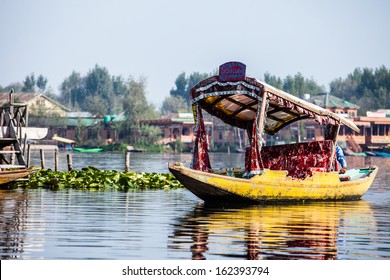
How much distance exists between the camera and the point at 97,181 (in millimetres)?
19922

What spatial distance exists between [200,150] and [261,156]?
50.7 inches

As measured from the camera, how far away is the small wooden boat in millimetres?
17719

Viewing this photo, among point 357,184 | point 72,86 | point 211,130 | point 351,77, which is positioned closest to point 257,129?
point 357,184

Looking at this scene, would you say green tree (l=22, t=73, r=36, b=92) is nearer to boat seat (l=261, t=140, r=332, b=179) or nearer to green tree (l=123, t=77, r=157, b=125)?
green tree (l=123, t=77, r=157, b=125)

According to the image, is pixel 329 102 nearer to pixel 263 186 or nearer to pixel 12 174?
pixel 12 174

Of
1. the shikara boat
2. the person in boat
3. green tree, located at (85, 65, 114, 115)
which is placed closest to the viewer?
the shikara boat

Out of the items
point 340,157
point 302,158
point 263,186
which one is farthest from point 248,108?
point 340,157

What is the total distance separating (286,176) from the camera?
1576cm

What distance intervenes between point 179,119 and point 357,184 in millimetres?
49537

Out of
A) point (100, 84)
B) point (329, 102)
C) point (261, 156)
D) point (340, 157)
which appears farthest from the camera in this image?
point (100, 84)

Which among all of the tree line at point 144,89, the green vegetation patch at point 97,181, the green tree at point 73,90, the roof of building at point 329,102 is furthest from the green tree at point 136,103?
the green vegetation patch at point 97,181

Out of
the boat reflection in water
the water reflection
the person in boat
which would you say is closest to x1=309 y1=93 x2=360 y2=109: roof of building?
the person in boat
